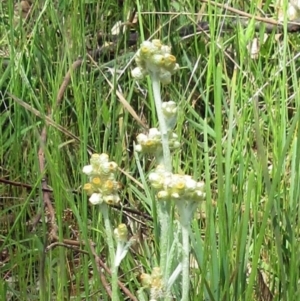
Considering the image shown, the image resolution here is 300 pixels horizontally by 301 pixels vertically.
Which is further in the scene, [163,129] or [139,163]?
[139,163]

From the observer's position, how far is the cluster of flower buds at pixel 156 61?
0.79m

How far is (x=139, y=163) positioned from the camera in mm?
1023

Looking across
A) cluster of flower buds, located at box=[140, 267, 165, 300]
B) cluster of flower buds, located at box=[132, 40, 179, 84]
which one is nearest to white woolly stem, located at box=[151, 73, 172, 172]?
cluster of flower buds, located at box=[132, 40, 179, 84]

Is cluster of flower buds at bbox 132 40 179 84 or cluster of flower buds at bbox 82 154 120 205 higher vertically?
cluster of flower buds at bbox 132 40 179 84

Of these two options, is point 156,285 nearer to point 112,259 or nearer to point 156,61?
point 112,259

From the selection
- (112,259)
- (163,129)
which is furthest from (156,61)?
(112,259)

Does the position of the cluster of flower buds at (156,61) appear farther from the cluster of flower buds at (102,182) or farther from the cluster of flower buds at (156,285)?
the cluster of flower buds at (156,285)

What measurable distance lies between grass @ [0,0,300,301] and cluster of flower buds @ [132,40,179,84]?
0.09 metres

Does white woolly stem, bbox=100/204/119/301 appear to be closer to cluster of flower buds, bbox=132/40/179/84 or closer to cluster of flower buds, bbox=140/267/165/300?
cluster of flower buds, bbox=140/267/165/300

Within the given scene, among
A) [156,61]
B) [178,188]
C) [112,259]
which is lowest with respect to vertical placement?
[112,259]

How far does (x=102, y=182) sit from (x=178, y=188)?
13 centimetres

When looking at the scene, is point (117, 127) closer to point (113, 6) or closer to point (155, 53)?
point (113, 6)

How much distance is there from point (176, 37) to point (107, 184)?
1053mm

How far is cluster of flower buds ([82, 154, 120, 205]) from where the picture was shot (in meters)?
0.80
